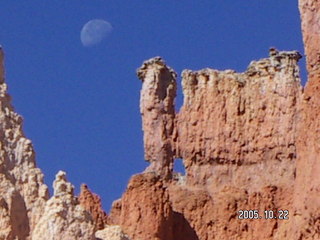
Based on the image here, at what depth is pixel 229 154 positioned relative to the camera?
42.2 meters

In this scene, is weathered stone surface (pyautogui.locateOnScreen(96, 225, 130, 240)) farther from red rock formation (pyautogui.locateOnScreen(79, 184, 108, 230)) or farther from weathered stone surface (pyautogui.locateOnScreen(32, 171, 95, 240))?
red rock formation (pyautogui.locateOnScreen(79, 184, 108, 230))

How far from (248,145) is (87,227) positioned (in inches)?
1181

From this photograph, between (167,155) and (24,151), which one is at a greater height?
(167,155)

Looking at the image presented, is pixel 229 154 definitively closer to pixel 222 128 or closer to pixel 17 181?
pixel 222 128

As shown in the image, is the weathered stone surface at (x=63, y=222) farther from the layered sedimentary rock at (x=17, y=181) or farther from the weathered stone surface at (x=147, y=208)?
the weathered stone surface at (x=147, y=208)

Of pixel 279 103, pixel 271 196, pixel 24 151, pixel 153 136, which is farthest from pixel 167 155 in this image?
pixel 24 151

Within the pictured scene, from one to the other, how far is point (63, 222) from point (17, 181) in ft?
3.54

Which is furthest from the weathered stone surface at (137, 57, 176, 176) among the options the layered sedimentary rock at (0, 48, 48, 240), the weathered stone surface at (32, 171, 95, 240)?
the weathered stone surface at (32, 171, 95, 240)

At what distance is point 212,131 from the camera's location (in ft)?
141

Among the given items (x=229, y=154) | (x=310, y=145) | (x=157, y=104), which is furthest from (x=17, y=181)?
(x=157, y=104)

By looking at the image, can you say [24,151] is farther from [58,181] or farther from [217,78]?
[217,78]

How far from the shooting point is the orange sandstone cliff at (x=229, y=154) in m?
26.4

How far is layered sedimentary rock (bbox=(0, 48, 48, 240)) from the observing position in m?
12.4

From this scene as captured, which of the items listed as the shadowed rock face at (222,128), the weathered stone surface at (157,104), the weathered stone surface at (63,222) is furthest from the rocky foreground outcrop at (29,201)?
→ the weathered stone surface at (157,104)
